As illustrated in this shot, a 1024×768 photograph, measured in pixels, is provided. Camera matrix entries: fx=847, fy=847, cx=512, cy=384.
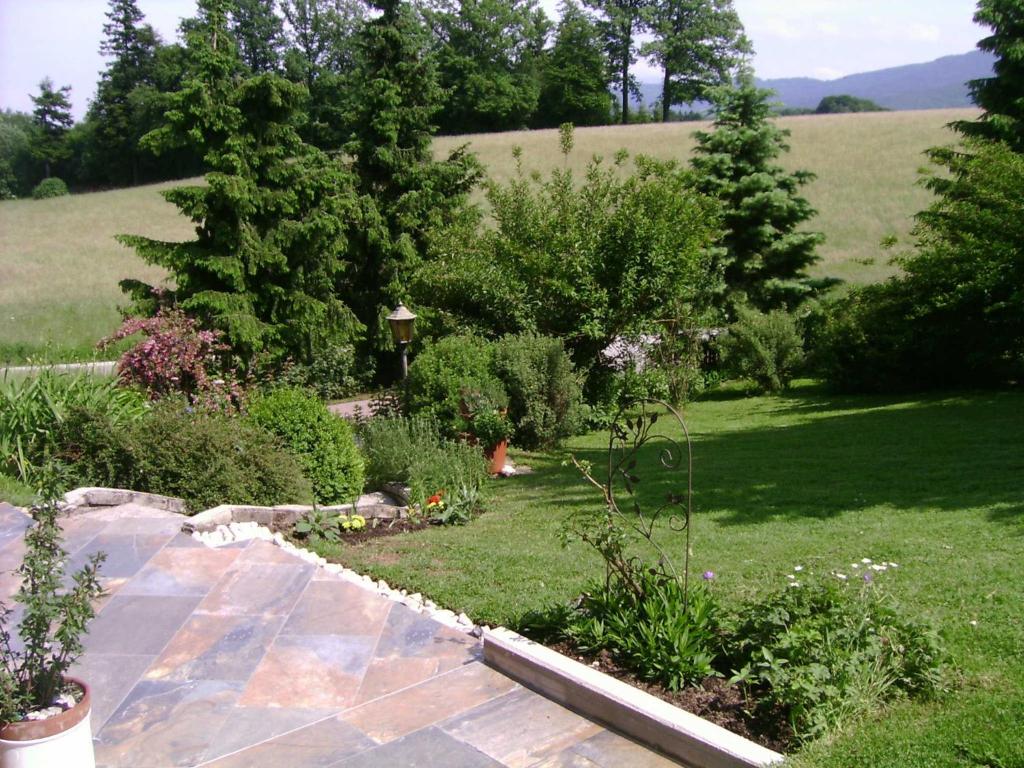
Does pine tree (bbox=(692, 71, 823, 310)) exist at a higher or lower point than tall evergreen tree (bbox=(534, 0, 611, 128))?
lower

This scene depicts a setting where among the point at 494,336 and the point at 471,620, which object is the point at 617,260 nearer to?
the point at 494,336

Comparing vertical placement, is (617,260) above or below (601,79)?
below

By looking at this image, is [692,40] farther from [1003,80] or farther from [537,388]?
[537,388]

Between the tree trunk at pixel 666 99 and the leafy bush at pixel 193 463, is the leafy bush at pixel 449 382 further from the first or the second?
the tree trunk at pixel 666 99

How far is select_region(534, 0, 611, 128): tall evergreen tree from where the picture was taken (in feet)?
196

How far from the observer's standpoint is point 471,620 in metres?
4.94

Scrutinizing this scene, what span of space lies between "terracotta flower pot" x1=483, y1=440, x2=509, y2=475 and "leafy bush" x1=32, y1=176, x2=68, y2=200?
152 feet

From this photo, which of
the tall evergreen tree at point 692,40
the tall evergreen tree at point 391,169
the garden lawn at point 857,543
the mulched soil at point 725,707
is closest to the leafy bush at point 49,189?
the tall evergreen tree at point 391,169

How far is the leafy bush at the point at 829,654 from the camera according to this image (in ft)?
10.8

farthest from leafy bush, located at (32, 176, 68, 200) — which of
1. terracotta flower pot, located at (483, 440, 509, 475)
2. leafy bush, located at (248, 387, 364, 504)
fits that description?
leafy bush, located at (248, 387, 364, 504)

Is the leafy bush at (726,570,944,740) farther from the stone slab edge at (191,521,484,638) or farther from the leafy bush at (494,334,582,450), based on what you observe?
the leafy bush at (494,334,582,450)

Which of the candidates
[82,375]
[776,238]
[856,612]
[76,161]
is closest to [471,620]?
[856,612]

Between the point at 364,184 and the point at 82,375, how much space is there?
12.5 meters

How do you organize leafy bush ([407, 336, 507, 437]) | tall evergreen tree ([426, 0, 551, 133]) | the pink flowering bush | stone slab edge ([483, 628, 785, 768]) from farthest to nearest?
tall evergreen tree ([426, 0, 551, 133]) < leafy bush ([407, 336, 507, 437]) < the pink flowering bush < stone slab edge ([483, 628, 785, 768])
